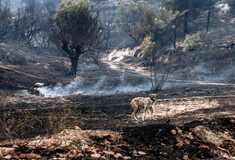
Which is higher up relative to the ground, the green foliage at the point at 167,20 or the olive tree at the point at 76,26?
the green foliage at the point at 167,20

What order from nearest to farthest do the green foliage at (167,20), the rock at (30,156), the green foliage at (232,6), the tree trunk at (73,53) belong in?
the rock at (30,156) → the tree trunk at (73,53) → the green foliage at (167,20) → the green foliage at (232,6)

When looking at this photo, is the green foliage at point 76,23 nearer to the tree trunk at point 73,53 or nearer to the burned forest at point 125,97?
the burned forest at point 125,97

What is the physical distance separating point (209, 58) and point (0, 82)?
3025 centimetres

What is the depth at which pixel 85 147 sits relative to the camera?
5.06 metres

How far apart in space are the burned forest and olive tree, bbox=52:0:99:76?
120 millimetres

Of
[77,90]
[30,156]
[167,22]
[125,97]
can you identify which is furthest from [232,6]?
[30,156]

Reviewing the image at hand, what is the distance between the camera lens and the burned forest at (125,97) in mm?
5379

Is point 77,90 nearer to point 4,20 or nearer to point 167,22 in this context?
point 167,22

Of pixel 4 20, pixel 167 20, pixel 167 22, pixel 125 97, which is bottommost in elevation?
pixel 125 97

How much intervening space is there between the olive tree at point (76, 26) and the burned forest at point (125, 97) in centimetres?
12

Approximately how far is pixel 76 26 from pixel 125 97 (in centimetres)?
1522

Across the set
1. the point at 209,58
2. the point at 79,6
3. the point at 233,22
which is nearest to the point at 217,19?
the point at 233,22

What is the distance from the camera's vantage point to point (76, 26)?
2764 centimetres

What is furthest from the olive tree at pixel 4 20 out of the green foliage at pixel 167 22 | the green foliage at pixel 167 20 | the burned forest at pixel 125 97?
the green foliage at pixel 167 20
